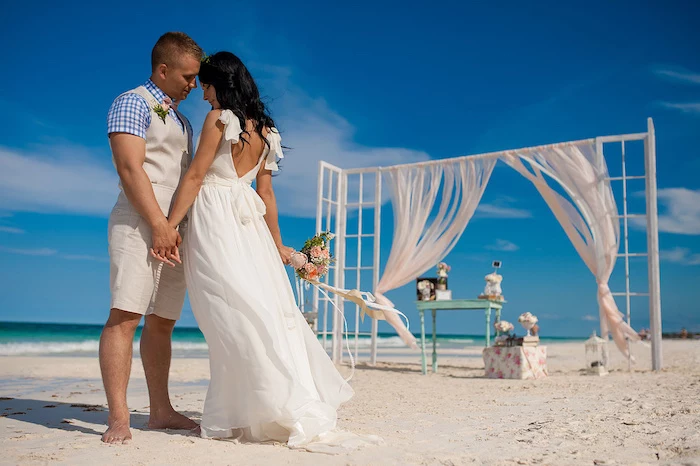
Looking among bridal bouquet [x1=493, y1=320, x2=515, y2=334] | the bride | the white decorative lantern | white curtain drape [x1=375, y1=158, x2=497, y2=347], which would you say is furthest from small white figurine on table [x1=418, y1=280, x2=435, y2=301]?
the bride

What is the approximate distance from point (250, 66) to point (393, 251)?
16.5ft

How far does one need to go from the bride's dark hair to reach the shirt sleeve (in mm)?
306

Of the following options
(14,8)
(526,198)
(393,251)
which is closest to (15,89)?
(14,8)

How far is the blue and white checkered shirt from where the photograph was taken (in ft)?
7.73

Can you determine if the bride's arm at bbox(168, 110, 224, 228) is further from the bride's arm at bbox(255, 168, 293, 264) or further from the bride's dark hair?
the bride's arm at bbox(255, 168, 293, 264)

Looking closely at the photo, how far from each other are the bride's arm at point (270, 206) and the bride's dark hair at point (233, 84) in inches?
10.4

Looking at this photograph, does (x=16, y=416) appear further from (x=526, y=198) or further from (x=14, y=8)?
(x=526, y=198)

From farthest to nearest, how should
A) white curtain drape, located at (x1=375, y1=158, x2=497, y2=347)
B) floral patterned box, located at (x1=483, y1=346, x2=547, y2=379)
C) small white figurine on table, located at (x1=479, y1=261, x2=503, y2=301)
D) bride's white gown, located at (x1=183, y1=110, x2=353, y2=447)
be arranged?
white curtain drape, located at (x1=375, y1=158, x2=497, y2=347) < small white figurine on table, located at (x1=479, y1=261, x2=503, y2=301) < floral patterned box, located at (x1=483, y1=346, x2=547, y2=379) < bride's white gown, located at (x1=183, y1=110, x2=353, y2=447)

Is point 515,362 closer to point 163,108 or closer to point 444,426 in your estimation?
point 444,426

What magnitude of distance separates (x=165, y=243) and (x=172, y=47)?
90 cm

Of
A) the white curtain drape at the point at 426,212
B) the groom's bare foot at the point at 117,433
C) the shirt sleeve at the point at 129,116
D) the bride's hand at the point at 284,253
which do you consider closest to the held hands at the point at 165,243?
the shirt sleeve at the point at 129,116

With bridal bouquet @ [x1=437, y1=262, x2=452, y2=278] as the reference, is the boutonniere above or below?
above

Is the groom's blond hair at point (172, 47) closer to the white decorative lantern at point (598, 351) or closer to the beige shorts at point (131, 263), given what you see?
the beige shorts at point (131, 263)

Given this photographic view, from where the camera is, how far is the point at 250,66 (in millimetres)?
2611
